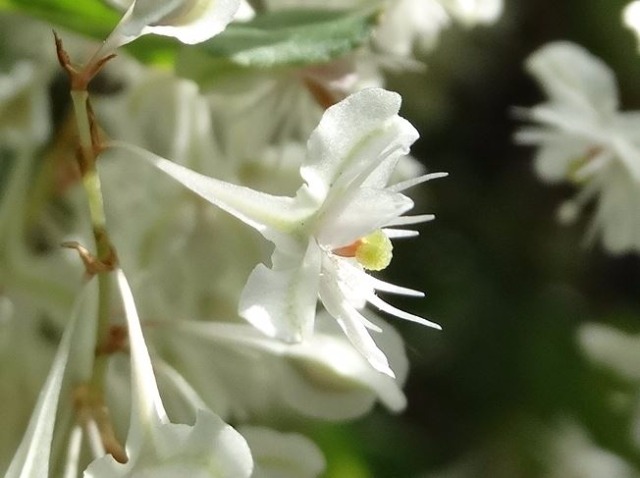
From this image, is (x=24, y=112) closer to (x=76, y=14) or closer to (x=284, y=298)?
(x=76, y=14)

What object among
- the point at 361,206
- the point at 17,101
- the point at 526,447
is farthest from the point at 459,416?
the point at 361,206

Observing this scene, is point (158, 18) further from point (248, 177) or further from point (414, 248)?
point (414, 248)

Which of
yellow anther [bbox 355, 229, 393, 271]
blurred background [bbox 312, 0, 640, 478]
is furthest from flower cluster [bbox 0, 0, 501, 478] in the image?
blurred background [bbox 312, 0, 640, 478]

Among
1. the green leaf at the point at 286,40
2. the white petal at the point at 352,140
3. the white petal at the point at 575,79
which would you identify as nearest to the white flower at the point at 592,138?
the white petal at the point at 575,79

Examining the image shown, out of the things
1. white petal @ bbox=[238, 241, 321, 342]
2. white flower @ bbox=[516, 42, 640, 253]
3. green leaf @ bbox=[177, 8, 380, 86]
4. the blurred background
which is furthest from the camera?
the blurred background

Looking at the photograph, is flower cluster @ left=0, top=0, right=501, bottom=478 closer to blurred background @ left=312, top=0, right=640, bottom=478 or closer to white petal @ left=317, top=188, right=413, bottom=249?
white petal @ left=317, top=188, right=413, bottom=249

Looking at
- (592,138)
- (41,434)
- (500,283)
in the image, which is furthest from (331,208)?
(500,283)
